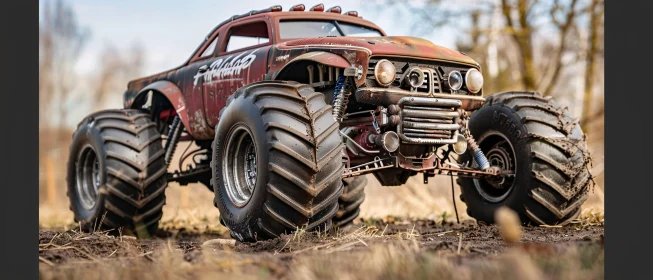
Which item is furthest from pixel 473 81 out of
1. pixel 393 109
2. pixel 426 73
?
pixel 393 109

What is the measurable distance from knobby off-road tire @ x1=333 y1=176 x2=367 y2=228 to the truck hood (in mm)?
2594

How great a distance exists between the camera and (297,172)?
550 cm

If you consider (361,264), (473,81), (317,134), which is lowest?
(361,264)

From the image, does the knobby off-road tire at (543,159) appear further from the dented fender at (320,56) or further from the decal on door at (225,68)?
the decal on door at (225,68)

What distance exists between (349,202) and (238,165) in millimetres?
2713

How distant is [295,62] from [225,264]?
317 cm

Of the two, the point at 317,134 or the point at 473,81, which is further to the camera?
the point at 473,81

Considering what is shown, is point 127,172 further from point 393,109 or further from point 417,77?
point 417,77

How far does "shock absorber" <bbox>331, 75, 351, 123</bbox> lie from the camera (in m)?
6.23

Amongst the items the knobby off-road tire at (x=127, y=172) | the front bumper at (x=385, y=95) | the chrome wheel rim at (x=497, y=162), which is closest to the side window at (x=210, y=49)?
the knobby off-road tire at (x=127, y=172)

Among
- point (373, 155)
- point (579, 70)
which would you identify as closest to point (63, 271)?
point (373, 155)

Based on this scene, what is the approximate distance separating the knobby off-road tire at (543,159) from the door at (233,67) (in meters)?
2.51

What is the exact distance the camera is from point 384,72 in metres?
6.15

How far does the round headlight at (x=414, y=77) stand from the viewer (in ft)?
20.7
